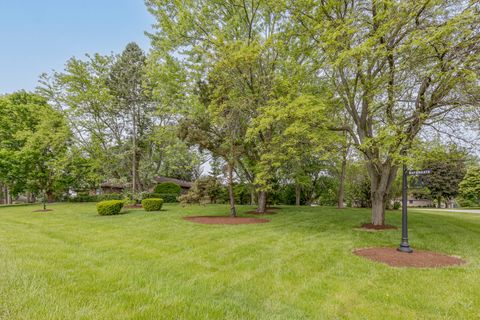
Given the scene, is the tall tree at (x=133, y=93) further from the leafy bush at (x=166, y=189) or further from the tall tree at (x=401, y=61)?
the tall tree at (x=401, y=61)

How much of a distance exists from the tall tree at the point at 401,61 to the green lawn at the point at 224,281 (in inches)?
122

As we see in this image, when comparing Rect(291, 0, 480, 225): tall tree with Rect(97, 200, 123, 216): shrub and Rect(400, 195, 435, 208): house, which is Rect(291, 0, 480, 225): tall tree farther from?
Rect(400, 195, 435, 208): house

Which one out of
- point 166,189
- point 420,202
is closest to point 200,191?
point 166,189

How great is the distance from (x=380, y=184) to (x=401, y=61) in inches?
172

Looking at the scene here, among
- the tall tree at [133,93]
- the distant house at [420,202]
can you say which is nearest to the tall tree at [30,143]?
the tall tree at [133,93]

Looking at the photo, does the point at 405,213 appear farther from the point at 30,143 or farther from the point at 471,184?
the point at 471,184

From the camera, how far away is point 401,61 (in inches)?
311

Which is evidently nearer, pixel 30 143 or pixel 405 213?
pixel 405 213

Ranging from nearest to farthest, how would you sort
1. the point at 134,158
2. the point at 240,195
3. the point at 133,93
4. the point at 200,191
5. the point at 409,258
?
the point at 409,258
the point at 200,191
the point at 134,158
the point at 133,93
the point at 240,195

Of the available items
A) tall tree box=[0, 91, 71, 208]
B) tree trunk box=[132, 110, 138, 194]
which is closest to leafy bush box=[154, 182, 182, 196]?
tree trunk box=[132, 110, 138, 194]

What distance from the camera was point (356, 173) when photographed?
23.6m

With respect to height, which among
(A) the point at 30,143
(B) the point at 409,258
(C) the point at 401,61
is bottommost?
(B) the point at 409,258

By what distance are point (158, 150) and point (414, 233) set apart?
20.2 m

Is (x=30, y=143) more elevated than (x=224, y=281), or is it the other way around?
(x=30, y=143)
